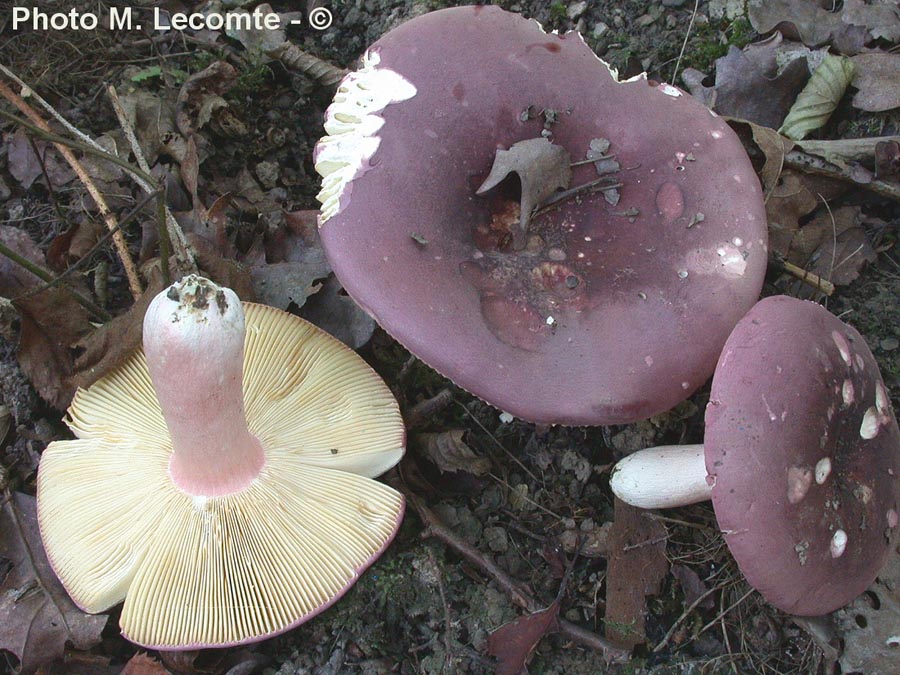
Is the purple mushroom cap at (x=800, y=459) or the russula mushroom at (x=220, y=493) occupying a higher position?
the purple mushroom cap at (x=800, y=459)

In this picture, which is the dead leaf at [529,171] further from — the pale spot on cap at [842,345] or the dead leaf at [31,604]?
the dead leaf at [31,604]

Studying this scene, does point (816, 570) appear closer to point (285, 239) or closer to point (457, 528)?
point (457, 528)

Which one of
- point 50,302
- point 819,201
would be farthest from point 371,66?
point 819,201

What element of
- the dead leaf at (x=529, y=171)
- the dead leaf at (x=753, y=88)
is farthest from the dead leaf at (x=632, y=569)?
the dead leaf at (x=753, y=88)

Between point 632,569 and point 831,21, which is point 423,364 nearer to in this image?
point 632,569

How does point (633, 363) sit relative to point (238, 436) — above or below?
above

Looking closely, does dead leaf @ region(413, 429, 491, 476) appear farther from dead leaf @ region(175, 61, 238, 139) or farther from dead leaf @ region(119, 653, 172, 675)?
dead leaf @ region(175, 61, 238, 139)

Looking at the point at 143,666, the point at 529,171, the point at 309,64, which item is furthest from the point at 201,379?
the point at 309,64
